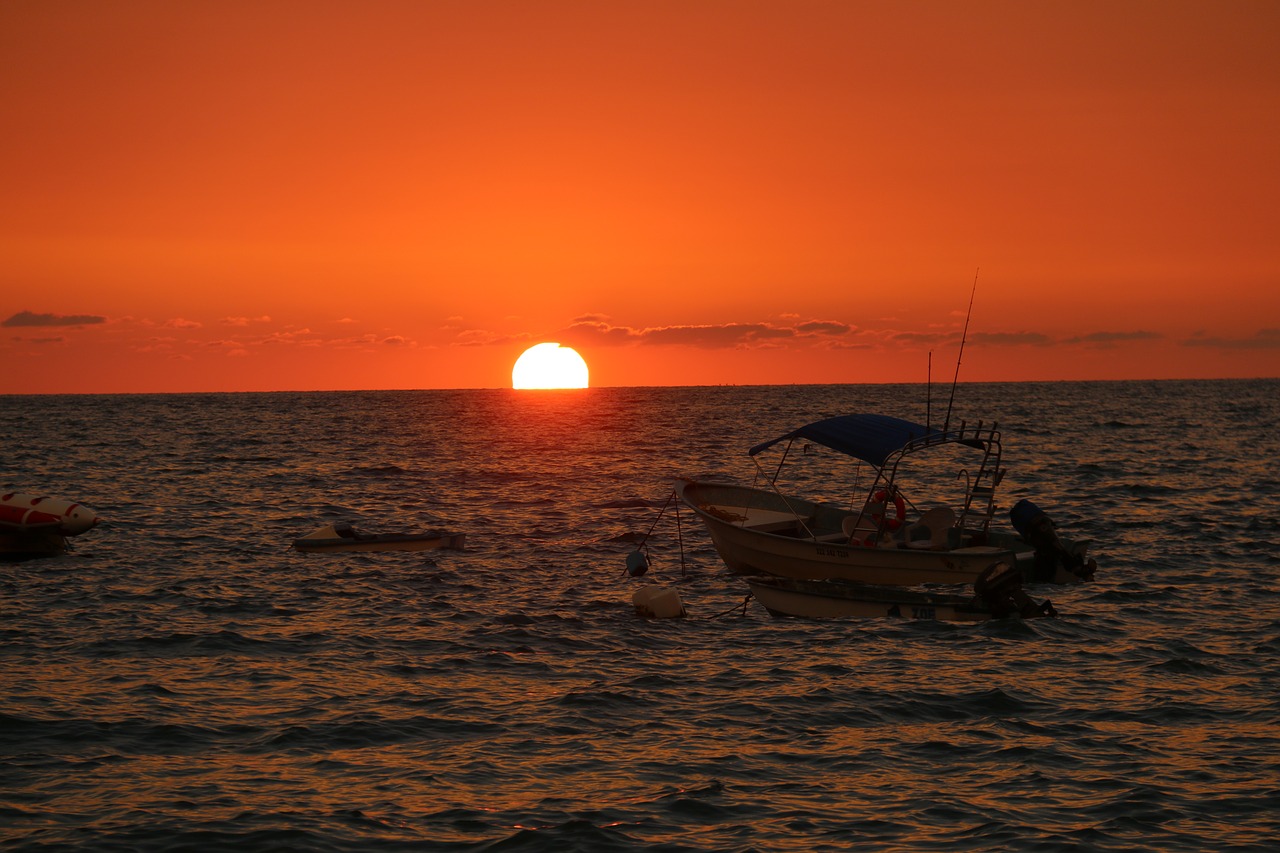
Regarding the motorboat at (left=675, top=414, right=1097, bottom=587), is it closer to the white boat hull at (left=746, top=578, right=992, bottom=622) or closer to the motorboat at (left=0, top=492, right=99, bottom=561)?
the white boat hull at (left=746, top=578, right=992, bottom=622)

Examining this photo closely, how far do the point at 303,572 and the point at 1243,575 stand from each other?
22670 mm


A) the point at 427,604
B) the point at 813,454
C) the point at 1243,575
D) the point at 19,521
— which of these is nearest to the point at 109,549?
the point at 19,521

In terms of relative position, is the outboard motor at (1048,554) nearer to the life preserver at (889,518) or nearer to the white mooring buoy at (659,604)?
the life preserver at (889,518)

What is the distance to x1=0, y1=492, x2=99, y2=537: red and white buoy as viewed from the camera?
29016 millimetres

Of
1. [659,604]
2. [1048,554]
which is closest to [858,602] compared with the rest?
[659,604]

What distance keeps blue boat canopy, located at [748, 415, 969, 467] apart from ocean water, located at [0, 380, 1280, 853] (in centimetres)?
406

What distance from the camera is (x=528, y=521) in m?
39.1

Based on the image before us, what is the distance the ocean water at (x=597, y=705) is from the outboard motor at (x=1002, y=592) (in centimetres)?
37

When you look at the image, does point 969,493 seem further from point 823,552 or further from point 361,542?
point 361,542

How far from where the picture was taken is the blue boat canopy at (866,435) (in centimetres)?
2483

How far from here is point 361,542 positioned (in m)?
31.1

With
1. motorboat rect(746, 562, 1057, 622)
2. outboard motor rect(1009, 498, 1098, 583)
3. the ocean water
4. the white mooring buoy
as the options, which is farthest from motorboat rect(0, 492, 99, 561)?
outboard motor rect(1009, 498, 1098, 583)

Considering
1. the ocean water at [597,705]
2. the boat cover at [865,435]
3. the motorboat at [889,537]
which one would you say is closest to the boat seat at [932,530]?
the motorboat at [889,537]

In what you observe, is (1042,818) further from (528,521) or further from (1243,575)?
(528,521)
